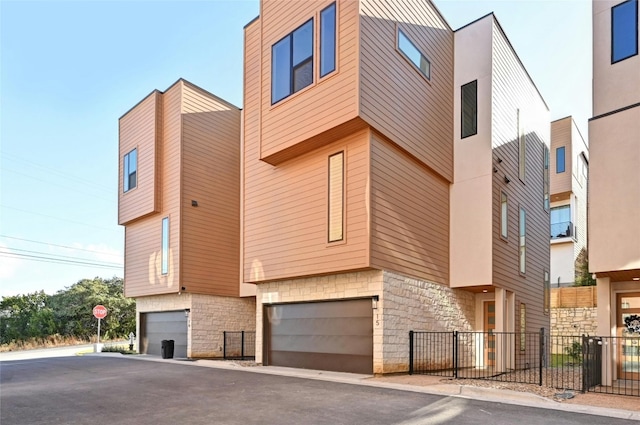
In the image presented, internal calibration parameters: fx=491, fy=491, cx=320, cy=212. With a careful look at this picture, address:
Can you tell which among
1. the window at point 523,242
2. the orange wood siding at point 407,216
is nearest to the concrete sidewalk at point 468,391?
the orange wood siding at point 407,216

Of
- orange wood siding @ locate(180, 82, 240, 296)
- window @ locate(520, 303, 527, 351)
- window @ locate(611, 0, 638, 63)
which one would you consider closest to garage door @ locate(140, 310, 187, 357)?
orange wood siding @ locate(180, 82, 240, 296)

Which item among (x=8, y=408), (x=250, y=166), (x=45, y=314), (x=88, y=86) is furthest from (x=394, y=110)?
(x=45, y=314)

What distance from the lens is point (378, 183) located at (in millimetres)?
12289

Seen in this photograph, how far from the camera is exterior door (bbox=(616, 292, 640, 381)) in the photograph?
11102 millimetres

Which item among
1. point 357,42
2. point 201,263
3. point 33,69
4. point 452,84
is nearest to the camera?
point 357,42

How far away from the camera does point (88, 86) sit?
28.8 meters

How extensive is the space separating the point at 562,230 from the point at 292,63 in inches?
806

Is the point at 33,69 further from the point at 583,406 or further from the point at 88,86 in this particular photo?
the point at 583,406

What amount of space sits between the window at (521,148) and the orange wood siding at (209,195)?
11.6 meters

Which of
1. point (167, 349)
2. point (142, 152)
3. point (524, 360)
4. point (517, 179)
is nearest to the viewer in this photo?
point (524, 360)

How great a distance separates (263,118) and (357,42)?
3.92 metres

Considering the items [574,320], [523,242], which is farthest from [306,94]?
[574,320]

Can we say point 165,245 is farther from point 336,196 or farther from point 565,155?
point 565,155

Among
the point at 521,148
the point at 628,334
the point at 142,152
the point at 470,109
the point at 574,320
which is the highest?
the point at 470,109
